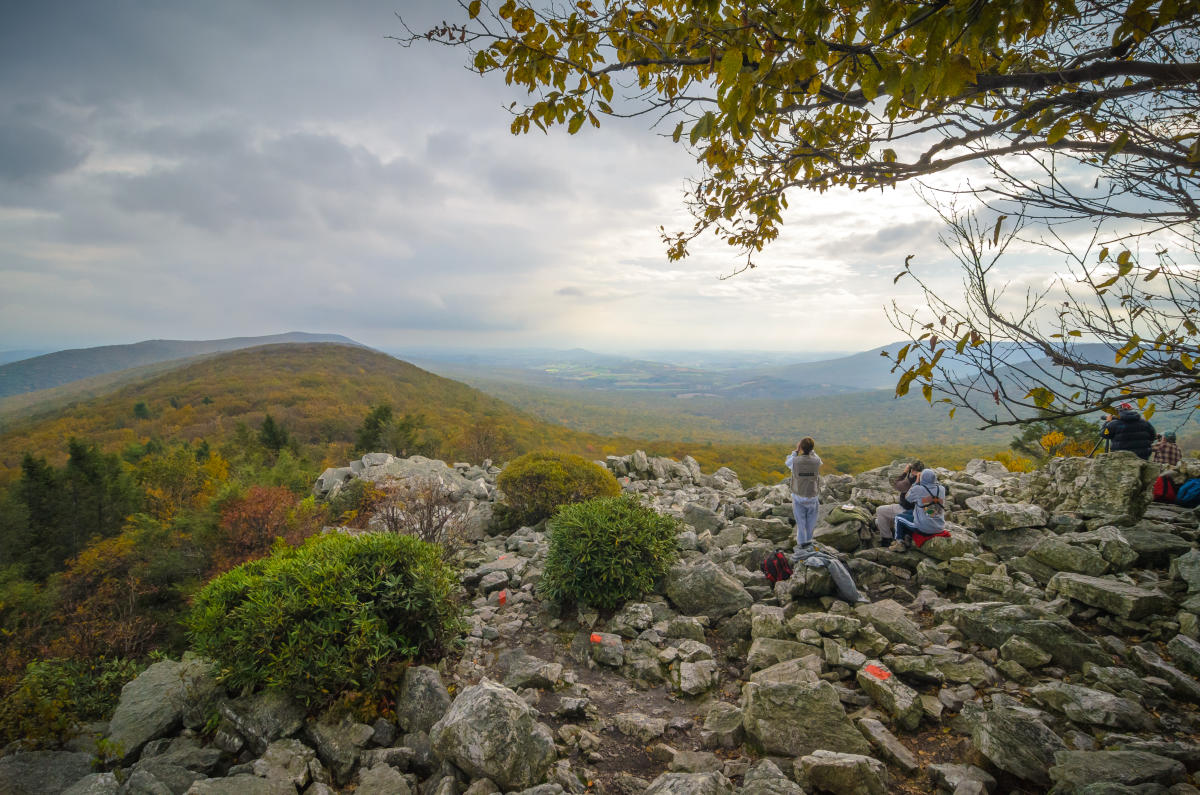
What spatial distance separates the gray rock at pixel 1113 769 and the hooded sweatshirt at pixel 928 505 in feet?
14.5

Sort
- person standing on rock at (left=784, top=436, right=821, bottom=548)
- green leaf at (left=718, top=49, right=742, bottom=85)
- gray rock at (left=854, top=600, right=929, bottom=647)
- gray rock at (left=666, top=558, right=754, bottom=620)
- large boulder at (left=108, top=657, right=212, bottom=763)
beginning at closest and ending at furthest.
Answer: green leaf at (left=718, top=49, right=742, bottom=85)
large boulder at (left=108, top=657, right=212, bottom=763)
gray rock at (left=854, top=600, right=929, bottom=647)
gray rock at (left=666, top=558, right=754, bottom=620)
person standing on rock at (left=784, top=436, right=821, bottom=548)

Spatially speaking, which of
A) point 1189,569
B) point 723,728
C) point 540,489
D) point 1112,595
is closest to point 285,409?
point 540,489

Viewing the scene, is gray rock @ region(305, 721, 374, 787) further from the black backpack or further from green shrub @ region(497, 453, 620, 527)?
green shrub @ region(497, 453, 620, 527)

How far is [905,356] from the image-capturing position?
3.05 metres

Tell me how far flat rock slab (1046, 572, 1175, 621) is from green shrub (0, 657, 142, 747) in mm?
10622

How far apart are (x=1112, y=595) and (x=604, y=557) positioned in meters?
5.92

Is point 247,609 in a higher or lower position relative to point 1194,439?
higher

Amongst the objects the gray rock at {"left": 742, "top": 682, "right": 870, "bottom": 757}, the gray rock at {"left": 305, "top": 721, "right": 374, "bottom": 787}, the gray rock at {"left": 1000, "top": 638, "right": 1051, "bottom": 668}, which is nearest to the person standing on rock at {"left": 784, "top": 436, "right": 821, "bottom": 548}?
the gray rock at {"left": 1000, "top": 638, "right": 1051, "bottom": 668}

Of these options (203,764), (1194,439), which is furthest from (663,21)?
(1194,439)

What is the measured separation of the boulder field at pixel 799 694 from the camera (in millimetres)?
3703

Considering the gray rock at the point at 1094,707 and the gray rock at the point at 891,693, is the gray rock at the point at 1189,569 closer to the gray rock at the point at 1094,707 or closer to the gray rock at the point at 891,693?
the gray rock at the point at 1094,707

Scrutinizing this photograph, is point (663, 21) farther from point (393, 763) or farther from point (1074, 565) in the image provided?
point (1074, 565)

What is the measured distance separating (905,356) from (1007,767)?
3.23 m

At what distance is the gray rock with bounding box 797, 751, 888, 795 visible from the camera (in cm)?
A: 354
